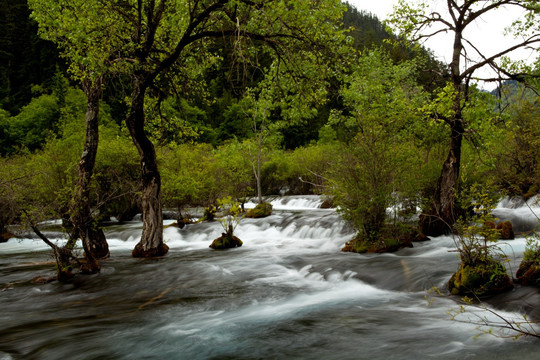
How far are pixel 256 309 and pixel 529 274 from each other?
4999 millimetres

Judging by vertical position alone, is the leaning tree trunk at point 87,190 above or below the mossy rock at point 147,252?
above

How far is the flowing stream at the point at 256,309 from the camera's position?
565 centimetres

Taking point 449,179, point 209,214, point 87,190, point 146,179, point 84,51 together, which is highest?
point 84,51

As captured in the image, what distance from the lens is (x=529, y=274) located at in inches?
271

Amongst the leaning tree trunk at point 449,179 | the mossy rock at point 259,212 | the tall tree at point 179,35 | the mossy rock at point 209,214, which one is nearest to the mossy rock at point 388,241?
the leaning tree trunk at point 449,179

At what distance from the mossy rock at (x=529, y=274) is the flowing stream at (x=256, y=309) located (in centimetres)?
18

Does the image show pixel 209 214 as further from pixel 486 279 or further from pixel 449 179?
pixel 486 279

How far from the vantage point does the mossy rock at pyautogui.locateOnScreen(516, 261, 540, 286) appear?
6758mm

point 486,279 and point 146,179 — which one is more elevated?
point 146,179

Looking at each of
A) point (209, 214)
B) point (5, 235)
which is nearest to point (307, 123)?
point (209, 214)

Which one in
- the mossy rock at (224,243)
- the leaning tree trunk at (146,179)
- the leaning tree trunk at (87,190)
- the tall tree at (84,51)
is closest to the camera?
the tall tree at (84,51)

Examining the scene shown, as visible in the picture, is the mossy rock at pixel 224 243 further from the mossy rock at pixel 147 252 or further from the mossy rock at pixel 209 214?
the mossy rock at pixel 209 214

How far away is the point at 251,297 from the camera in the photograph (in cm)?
853

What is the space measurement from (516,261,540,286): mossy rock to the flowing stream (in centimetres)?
18
